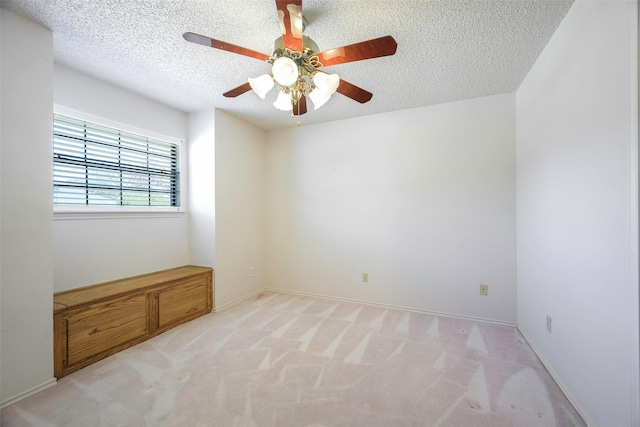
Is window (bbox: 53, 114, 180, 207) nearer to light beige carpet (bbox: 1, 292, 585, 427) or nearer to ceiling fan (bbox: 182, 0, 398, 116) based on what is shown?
light beige carpet (bbox: 1, 292, 585, 427)

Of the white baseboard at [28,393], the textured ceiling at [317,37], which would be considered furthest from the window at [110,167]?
the white baseboard at [28,393]

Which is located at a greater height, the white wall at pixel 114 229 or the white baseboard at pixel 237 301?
the white wall at pixel 114 229

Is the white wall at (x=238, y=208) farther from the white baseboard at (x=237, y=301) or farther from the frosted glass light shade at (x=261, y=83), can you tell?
the frosted glass light shade at (x=261, y=83)

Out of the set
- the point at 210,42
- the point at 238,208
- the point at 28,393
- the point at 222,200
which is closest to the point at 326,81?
the point at 210,42

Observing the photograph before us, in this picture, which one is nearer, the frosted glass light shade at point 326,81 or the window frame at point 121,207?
the frosted glass light shade at point 326,81

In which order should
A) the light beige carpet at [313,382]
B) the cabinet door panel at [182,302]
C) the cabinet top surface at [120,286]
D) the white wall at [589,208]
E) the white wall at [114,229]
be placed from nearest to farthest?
1. the white wall at [589,208]
2. the light beige carpet at [313,382]
3. the cabinet top surface at [120,286]
4. the white wall at [114,229]
5. the cabinet door panel at [182,302]

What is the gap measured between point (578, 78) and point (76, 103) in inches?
152

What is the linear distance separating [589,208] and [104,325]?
11.6 feet

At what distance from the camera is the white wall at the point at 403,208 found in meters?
2.79

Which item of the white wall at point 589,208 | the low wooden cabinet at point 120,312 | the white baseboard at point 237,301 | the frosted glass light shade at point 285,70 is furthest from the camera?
the white baseboard at point 237,301

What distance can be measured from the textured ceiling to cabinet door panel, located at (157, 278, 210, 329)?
2105 mm

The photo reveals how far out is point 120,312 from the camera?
7.30 feet

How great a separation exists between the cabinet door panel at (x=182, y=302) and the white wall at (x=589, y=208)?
328 centimetres

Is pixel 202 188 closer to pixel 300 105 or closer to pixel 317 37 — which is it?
pixel 300 105
